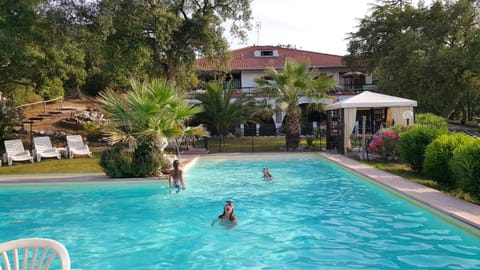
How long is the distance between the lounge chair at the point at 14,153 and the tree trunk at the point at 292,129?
12.1 meters

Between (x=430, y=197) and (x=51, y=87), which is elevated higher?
(x=51, y=87)

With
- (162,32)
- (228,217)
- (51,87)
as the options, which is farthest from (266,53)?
(228,217)

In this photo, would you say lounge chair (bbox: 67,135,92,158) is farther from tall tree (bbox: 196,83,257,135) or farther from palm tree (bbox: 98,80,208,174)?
tall tree (bbox: 196,83,257,135)

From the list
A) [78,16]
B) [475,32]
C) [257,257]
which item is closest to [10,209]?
[257,257]

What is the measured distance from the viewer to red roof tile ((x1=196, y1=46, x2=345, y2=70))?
39.0 m

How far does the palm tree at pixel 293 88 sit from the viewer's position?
21000 millimetres

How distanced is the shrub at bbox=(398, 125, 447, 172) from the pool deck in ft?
3.15

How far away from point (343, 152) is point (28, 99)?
67.6 ft

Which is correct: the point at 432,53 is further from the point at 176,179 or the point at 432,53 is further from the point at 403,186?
the point at 176,179

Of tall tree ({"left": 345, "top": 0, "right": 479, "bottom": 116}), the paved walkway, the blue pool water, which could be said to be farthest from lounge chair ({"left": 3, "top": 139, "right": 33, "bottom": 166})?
tall tree ({"left": 345, "top": 0, "right": 479, "bottom": 116})

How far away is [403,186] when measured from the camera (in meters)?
9.89

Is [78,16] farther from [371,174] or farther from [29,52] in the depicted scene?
[371,174]

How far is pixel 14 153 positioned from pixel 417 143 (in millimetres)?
15251

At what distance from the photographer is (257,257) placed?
6125 millimetres
